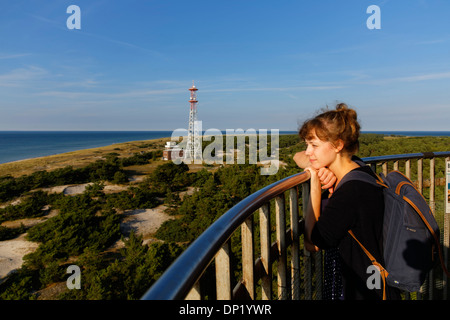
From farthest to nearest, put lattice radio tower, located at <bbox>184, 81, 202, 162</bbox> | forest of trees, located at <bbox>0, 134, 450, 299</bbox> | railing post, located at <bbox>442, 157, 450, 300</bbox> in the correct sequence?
lattice radio tower, located at <bbox>184, 81, 202, 162</bbox>, forest of trees, located at <bbox>0, 134, 450, 299</bbox>, railing post, located at <bbox>442, 157, 450, 300</bbox>

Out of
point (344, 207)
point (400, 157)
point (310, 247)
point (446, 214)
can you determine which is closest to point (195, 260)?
point (344, 207)

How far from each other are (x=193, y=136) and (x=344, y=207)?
31304mm

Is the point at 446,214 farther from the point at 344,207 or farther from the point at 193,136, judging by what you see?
the point at 193,136

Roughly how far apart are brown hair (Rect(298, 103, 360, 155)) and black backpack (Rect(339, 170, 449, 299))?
403 millimetres

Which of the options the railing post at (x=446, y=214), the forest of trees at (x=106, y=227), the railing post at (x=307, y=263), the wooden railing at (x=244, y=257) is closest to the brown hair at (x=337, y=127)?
the wooden railing at (x=244, y=257)

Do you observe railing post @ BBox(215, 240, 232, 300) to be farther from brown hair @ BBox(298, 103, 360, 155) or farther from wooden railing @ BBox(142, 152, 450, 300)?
brown hair @ BBox(298, 103, 360, 155)

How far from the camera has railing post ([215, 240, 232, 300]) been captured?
3.54 ft

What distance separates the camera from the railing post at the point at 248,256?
1294mm

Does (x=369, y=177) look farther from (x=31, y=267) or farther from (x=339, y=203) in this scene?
(x=31, y=267)

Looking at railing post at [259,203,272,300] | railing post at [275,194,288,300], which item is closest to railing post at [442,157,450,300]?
railing post at [275,194,288,300]

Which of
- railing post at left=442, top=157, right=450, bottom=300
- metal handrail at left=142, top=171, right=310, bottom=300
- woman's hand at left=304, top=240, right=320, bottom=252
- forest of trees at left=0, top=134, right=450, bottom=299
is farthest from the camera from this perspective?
forest of trees at left=0, top=134, right=450, bottom=299

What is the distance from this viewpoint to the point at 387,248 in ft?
4.80
